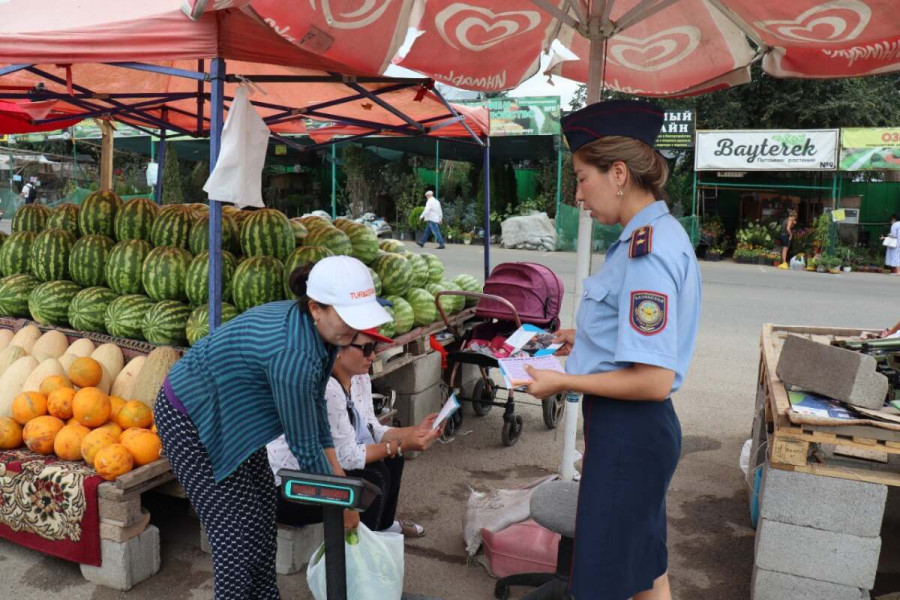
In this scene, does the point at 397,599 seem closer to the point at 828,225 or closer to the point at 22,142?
the point at 828,225

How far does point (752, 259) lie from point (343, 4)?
1956 cm

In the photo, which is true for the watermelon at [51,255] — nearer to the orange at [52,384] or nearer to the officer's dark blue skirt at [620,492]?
the orange at [52,384]

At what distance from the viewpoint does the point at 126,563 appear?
3307 mm

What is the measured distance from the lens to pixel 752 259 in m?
20.7

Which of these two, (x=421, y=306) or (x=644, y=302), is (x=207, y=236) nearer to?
(x=421, y=306)

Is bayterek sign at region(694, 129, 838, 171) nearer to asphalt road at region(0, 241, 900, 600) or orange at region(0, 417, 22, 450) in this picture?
asphalt road at region(0, 241, 900, 600)

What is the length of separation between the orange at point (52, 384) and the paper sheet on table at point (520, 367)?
2650 mm

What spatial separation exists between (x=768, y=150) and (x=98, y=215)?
1920 cm

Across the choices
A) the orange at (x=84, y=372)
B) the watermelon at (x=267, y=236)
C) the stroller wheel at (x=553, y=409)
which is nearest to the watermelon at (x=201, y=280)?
the watermelon at (x=267, y=236)

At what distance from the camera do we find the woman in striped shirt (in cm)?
223

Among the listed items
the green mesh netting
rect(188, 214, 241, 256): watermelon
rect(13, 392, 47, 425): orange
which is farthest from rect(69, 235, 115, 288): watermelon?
the green mesh netting

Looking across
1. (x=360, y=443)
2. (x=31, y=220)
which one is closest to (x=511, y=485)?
(x=360, y=443)

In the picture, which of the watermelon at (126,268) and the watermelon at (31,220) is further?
the watermelon at (31,220)

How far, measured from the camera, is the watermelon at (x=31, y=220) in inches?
215
